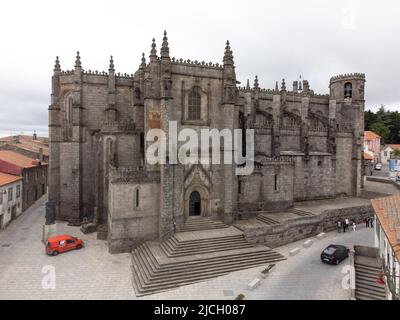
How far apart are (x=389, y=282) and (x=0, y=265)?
2517 cm

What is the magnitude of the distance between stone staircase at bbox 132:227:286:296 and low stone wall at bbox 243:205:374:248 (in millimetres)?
1081

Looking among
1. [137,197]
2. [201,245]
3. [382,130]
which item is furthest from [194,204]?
[382,130]

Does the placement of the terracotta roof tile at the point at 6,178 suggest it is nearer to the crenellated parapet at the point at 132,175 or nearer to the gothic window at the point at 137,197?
the crenellated parapet at the point at 132,175

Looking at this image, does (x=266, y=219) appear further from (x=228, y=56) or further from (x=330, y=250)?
(x=228, y=56)

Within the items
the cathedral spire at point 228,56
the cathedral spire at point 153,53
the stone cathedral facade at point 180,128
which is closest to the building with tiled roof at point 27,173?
the stone cathedral facade at point 180,128

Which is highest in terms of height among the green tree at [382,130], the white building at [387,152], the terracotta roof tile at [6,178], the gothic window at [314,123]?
the green tree at [382,130]

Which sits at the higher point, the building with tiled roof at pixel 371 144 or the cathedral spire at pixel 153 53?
the cathedral spire at pixel 153 53

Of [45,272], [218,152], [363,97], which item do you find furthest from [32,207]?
[363,97]

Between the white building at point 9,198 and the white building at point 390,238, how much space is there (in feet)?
111

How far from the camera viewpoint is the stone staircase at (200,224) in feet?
79.7

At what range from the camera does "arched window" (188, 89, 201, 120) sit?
83.4ft

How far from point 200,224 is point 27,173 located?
2759 centimetres

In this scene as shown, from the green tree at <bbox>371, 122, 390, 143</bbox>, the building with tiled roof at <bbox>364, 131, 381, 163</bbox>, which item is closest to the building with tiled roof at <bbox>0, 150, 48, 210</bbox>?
the building with tiled roof at <bbox>364, 131, 381, 163</bbox>

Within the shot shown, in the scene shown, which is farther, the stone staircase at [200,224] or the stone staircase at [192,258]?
the stone staircase at [200,224]
